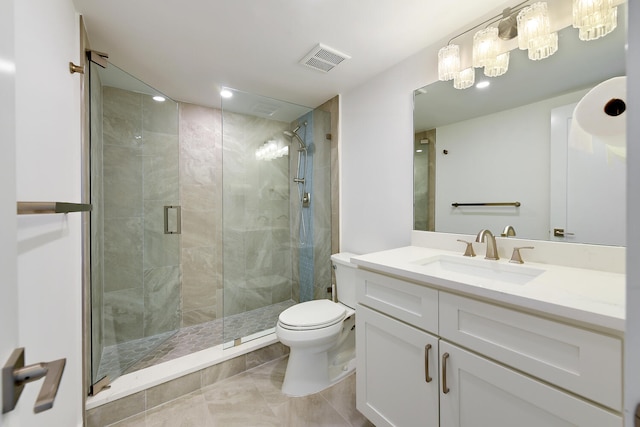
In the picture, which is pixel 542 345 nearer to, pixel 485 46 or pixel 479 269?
pixel 479 269

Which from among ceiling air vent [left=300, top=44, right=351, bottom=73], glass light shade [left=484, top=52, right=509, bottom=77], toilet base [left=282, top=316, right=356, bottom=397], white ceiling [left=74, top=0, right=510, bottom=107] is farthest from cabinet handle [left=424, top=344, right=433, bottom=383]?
ceiling air vent [left=300, top=44, right=351, bottom=73]

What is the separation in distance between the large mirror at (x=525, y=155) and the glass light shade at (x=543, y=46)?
0.03 metres

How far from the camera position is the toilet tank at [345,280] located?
198 cm

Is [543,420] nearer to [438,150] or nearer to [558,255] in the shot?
[558,255]

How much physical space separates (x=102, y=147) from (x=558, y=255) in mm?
2820

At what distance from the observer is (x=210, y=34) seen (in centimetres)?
150

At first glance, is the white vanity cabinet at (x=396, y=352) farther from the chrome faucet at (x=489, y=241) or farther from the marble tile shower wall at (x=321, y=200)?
the marble tile shower wall at (x=321, y=200)

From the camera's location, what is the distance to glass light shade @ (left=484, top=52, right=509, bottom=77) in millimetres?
1332

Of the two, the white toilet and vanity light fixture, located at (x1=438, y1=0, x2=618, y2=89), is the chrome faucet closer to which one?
vanity light fixture, located at (x1=438, y1=0, x2=618, y2=89)

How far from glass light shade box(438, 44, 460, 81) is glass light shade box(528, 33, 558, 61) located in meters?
0.34

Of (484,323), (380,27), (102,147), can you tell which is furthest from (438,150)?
(102,147)

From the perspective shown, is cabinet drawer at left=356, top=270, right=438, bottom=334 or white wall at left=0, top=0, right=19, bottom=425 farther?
cabinet drawer at left=356, top=270, right=438, bottom=334

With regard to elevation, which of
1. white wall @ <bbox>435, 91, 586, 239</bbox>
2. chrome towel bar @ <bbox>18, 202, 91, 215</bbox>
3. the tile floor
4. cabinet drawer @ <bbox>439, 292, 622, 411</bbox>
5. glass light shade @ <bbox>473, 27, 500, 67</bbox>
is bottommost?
the tile floor

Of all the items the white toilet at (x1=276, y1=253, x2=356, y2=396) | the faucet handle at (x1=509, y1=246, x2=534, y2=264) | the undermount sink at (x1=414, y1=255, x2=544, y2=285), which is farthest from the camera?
the white toilet at (x1=276, y1=253, x2=356, y2=396)
